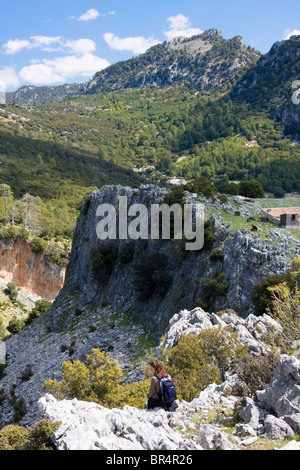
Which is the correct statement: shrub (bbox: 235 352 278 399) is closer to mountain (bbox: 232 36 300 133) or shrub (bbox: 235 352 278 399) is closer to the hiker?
the hiker

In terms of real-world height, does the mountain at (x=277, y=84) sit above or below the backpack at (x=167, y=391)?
above

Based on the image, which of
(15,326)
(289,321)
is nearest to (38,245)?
(15,326)

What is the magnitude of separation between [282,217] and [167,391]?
19154 millimetres

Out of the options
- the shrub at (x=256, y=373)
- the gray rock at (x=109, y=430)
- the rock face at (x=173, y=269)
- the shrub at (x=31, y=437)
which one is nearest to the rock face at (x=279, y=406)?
the shrub at (x=256, y=373)

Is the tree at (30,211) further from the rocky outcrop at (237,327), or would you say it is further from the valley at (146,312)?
the rocky outcrop at (237,327)

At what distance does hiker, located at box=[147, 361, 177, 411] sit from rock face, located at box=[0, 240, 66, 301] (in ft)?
153

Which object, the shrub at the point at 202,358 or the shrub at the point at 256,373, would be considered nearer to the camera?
the shrub at the point at 256,373

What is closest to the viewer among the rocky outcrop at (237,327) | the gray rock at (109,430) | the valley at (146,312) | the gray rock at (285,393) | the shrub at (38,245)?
the gray rock at (109,430)

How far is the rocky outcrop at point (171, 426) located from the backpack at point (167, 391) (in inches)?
12.8

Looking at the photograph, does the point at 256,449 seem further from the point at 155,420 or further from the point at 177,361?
the point at 177,361

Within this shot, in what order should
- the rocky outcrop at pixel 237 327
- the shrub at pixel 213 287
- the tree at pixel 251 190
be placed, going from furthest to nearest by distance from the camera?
the tree at pixel 251 190 → the shrub at pixel 213 287 → the rocky outcrop at pixel 237 327

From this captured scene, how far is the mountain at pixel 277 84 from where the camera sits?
430 feet

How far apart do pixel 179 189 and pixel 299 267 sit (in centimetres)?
1282

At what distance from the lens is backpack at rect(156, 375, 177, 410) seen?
1088 cm
